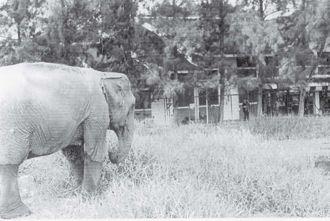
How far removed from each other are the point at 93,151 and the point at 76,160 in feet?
2.15

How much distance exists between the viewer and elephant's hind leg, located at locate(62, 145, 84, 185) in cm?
659

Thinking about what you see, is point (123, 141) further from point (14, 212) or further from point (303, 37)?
point (303, 37)

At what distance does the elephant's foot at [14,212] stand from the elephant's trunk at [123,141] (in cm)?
141

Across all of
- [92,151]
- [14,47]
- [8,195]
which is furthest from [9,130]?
[14,47]

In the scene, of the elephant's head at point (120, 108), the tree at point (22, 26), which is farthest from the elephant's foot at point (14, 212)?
the tree at point (22, 26)

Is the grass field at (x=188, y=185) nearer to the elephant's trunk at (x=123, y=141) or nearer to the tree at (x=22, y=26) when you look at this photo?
the elephant's trunk at (x=123, y=141)

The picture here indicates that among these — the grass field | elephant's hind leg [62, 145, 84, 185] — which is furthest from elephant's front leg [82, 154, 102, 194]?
elephant's hind leg [62, 145, 84, 185]

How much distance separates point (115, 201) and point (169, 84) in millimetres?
16448

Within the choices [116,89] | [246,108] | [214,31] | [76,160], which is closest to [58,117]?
[116,89]

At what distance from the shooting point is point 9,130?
524 cm

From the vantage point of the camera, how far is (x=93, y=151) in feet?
20.1

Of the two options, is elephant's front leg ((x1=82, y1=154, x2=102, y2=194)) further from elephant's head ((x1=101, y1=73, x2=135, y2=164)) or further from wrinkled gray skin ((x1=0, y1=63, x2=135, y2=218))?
elephant's head ((x1=101, y1=73, x2=135, y2=164))

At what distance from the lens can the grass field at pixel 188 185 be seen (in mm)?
5605

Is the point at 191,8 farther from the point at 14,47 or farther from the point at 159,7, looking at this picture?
the point at 14,47
